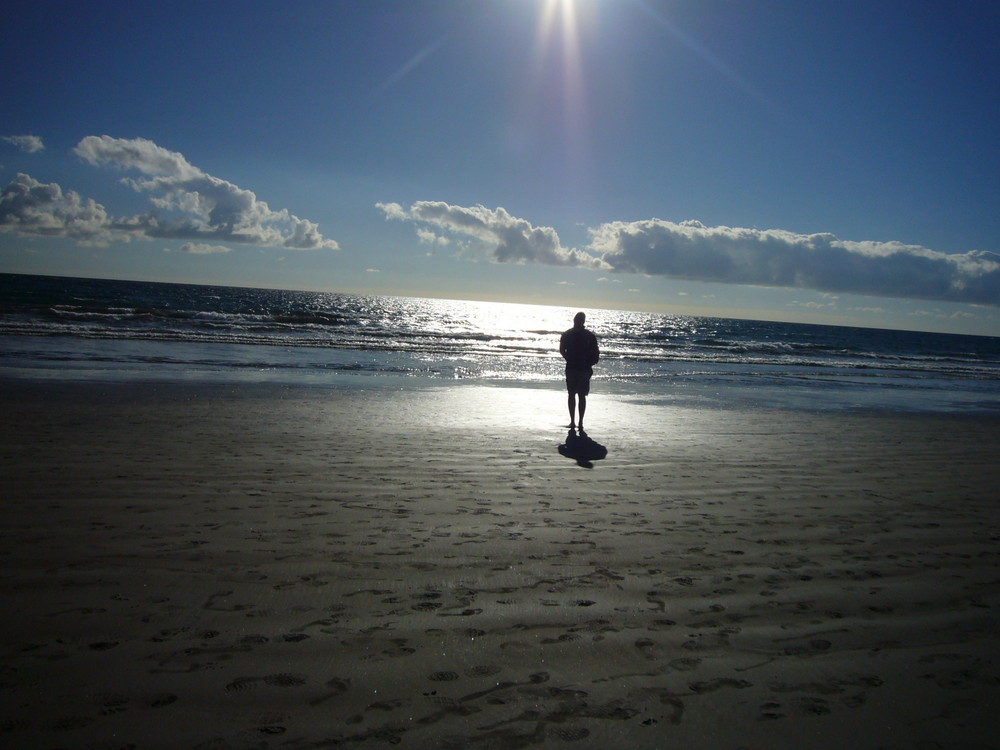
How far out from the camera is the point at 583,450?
876cm

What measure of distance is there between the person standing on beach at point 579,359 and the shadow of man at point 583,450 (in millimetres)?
813

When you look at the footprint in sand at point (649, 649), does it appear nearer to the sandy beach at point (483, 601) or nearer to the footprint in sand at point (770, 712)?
the sandy beach at point (483, 601)

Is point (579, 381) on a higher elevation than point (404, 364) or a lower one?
higher

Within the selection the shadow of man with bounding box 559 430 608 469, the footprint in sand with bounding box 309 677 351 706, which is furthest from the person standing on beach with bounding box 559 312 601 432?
the footprint in sand with bounding box 309 677 351 706

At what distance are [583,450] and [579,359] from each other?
2.50 metres

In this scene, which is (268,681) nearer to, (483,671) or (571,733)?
(483,671)

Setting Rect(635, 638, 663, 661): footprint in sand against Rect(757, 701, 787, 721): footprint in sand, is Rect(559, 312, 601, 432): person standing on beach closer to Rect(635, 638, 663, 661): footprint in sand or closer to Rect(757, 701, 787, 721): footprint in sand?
Rect(635, 638, 663, 661): footprint in sand

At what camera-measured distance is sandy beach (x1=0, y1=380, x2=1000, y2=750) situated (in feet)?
8.75

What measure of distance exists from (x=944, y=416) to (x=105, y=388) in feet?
63.5

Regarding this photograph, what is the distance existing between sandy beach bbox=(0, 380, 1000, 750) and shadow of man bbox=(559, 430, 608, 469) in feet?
0.79

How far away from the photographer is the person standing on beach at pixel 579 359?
10.7 metres

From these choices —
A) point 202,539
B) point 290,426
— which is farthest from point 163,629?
point 290,426

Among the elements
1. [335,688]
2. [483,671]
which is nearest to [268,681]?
Answer: [335,688]

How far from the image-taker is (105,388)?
13.3m
